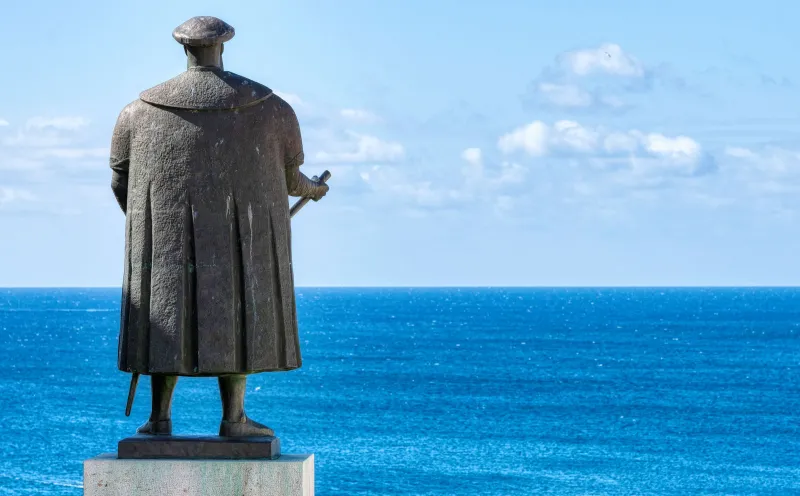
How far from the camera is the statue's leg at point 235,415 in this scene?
773 cm

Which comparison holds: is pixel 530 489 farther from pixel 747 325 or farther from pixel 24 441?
pixel 747 325

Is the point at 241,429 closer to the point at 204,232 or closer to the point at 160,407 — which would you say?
the point at 160,407

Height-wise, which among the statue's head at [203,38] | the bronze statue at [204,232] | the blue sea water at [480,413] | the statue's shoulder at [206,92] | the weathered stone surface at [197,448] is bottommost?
the blue sea water at [480,413]

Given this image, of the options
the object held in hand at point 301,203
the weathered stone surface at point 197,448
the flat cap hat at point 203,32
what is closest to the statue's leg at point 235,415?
the weathered stone surface at point 197,448

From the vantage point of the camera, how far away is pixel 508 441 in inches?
2559

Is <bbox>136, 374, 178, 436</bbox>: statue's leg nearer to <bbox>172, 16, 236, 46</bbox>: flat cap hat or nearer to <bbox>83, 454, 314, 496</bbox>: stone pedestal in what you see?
<bbox>83, 454, 314, 496</bbox>: stone pedestal

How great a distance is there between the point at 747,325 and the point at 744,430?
87939 millimetres

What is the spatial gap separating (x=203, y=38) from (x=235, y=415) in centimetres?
211

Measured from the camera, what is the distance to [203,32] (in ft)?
25.2

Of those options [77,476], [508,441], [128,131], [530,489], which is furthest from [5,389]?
[128,131]

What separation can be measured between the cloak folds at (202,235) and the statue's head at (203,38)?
0.12m

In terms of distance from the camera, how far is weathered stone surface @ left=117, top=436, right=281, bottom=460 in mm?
7559

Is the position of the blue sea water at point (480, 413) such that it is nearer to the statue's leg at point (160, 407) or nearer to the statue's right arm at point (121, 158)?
the statue's leg at point (160, 407)

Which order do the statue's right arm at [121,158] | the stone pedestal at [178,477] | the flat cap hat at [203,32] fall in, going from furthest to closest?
the statue's right arm at [121,158]
the flat cap hat at [203,32]
the stone pedestal at [178,477]
